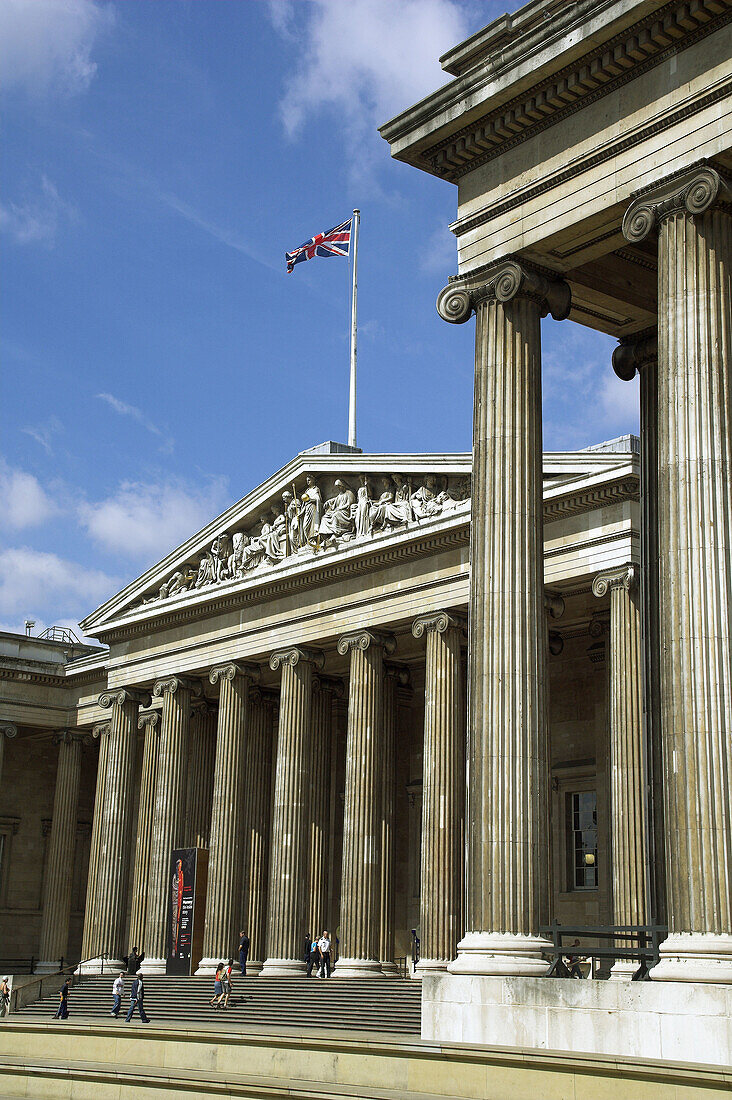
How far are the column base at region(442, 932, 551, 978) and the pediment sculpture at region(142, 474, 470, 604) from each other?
21374 mm

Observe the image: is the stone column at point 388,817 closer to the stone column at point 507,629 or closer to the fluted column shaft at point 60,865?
the fluted column shaft at point 60,865

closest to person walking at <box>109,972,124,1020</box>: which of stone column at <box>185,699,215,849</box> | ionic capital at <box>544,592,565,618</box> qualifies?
stone column at <box>185,699,215,849</box>

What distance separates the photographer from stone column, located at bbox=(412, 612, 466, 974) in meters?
36.9

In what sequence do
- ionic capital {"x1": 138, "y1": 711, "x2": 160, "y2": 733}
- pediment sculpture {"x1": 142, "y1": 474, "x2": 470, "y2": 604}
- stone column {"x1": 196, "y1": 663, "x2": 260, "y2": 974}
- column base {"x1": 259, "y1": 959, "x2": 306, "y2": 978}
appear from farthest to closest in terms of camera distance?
ionic capital {"x1": 138, "y1": 711, "x2": 160, "y2": 733}, stone column {"x1": 196, "y1": 663, "x2": 260, "y2": 974}, column base {"x1": 259, "y1": 959, "x2": 306, "y2": 978}, pediment sculpture {"x1": 142, "y1": 474, "x2": 470, "y2": 604}

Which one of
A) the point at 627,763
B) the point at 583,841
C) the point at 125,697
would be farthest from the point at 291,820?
the point at 627,763

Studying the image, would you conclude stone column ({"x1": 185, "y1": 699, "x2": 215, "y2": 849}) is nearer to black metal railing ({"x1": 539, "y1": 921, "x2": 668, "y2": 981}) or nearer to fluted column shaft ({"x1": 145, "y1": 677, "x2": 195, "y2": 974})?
fluted column shaft ({"x1": 145, "y1": 677, "x2": 195, "y2": 974})

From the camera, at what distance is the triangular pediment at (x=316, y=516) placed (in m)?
39.1

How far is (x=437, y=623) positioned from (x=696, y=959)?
23792mm

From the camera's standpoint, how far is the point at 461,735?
127ft

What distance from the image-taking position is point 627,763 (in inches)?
1273

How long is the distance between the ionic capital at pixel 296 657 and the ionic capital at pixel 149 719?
36.6ft

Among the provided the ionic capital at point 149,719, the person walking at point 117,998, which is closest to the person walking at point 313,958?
the person walking at point 117,998

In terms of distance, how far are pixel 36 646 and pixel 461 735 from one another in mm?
28046

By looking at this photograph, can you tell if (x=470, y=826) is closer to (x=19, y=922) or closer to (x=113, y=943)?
(x=113, y=943)
